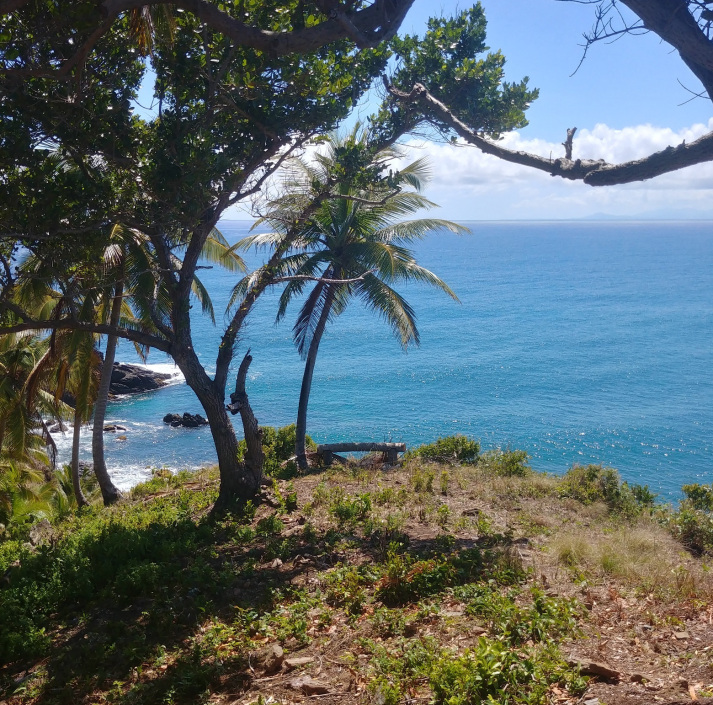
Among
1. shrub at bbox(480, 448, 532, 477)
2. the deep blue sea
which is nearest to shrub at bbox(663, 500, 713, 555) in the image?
shrub at bbox(480, 448, 532, 477)

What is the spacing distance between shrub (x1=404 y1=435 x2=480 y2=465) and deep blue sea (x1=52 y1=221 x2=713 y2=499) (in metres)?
6.18

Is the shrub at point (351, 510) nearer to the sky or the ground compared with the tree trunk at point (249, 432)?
nearer to the ground

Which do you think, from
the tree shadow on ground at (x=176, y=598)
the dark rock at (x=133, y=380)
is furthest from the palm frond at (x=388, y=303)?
the dark rock at (x=133, y=380)

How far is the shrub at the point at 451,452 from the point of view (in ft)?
53.5

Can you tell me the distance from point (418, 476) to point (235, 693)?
728 cm

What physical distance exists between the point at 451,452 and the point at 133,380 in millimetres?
41477

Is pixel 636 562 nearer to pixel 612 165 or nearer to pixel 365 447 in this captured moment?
pixel 612 165

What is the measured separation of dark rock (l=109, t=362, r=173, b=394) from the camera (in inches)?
2023

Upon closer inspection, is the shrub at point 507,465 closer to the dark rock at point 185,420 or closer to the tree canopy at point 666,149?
the tree canopy at point 666,149

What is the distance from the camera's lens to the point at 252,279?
14180mm

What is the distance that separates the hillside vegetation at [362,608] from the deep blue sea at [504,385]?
469 cm

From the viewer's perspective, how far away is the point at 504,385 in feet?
175

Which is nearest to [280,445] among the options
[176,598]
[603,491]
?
[603,491]

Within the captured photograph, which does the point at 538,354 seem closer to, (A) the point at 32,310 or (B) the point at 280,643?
(A) the point at 32,310
